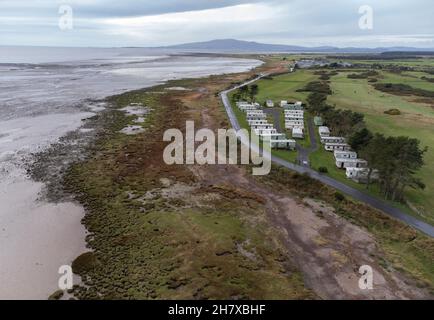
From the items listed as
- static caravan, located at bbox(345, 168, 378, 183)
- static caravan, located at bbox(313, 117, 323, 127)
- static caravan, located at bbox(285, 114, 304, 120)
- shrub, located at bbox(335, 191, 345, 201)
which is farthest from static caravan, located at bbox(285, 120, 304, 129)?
shrub, located at bbox(335, 191, 345, 201)

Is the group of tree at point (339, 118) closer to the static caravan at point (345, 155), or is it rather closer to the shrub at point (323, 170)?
the static caravan at point (345, 155)

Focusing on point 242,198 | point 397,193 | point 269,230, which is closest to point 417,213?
point 397,193

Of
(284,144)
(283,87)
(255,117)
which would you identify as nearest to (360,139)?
(284,144)

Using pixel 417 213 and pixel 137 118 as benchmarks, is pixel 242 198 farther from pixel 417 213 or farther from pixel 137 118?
pixel 137 118

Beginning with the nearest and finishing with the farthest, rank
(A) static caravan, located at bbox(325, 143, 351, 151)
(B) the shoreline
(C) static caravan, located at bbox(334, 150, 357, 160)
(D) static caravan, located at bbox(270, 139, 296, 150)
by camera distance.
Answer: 1. (B) the shoreline
2. (C) static caravan, located at bbox(334, 150, 357, 160)
3. (A) static caravan, located at bbox(325, 143, 351, 151)
4. (D) static caravan, located at bbox(270, 139, 296, 150)

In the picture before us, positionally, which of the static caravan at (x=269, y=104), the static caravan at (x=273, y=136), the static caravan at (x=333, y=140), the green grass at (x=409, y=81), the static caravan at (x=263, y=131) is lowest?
the static caravan at (x=333, y=140)

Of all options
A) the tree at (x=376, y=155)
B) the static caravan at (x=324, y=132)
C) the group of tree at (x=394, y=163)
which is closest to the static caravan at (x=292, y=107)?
the static caravan at (x=324, y=132)

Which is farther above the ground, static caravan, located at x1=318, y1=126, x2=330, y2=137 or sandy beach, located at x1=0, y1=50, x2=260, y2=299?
static caravan, located at x1=318, y1=126, x2=330, y2=137

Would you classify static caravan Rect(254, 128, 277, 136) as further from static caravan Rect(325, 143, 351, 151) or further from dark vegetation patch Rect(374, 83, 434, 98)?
dark vegetation patch Rect(374, 83, 434, 98)

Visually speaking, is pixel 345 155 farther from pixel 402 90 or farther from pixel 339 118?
pixel 402 90
